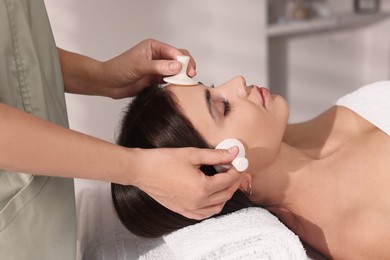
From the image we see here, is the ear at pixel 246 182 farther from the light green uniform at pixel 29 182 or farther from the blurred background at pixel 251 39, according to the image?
the blurred background at pixel 251 39

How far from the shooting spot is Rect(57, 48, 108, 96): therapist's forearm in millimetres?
1567

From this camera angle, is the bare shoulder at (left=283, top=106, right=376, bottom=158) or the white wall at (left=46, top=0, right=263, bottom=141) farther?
the white wall at (left=46, top=0, right=263, bottom=141)

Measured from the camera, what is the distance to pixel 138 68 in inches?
61.0

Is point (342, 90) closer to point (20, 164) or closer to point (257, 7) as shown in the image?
point (257, 7)

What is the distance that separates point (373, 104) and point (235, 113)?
0.48 metres

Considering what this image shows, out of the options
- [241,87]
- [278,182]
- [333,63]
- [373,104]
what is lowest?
[333,63]

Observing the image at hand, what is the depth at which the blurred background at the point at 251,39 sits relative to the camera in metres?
2.62

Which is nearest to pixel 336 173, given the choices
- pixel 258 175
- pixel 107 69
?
pixel 258 175

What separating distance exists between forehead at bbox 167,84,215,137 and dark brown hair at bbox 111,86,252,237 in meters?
0.01

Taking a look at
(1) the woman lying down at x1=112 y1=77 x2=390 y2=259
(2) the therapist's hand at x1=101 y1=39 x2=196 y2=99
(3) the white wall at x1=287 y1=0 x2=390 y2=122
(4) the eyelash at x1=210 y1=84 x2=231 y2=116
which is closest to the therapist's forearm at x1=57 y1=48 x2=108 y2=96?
(2) the therapist's hand at x1=101 y1=39 x2=196 y2=99

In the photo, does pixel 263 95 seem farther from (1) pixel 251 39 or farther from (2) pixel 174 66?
(1) pixel 251 39

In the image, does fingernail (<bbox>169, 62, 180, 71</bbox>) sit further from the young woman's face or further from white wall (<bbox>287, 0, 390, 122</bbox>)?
white wall (<bbox>287, 0, 390, 122</bbox>)

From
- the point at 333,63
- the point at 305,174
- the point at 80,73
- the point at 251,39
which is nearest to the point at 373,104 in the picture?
the point at 305,174

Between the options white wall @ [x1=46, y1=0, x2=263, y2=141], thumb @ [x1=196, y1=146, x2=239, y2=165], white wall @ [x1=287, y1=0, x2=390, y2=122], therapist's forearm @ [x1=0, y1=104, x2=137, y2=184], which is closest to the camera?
therapist's forearm @ [x1=0, y1=104, x2=137, y2=184]
